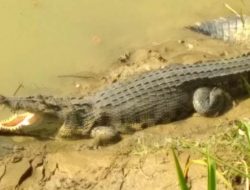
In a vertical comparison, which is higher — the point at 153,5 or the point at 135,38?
the point at 153,5

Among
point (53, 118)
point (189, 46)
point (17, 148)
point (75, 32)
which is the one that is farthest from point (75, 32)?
point (17, 148)

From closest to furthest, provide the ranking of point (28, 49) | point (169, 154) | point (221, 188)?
point (221, 188), point (169, 154), point (28, 49)

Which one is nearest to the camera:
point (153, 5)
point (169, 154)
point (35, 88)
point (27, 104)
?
point (169, 154)

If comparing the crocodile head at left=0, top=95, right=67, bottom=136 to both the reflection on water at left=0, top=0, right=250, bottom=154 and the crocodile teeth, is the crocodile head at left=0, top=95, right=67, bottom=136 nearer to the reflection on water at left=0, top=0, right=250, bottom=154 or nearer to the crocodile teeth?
the crocodile teeth

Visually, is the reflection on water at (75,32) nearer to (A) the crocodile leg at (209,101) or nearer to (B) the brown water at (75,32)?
(B) the brown water at (75,32)

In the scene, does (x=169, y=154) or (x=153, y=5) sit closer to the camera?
(x=169, y=154)

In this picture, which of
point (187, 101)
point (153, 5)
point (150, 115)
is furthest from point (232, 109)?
point (153, 5)

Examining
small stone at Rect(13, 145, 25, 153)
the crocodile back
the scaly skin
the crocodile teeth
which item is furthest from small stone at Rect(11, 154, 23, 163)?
the scaly skin

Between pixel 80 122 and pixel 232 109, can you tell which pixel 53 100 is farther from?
pixel 232 109
